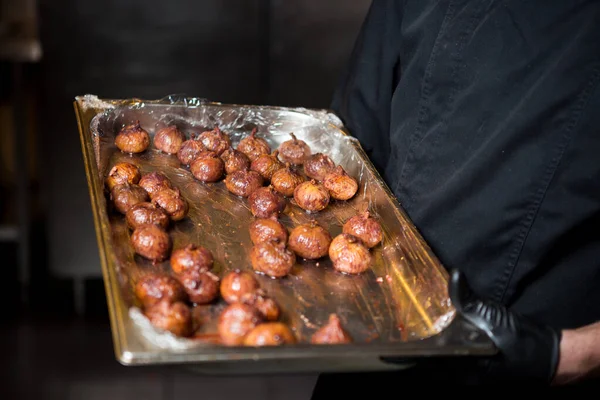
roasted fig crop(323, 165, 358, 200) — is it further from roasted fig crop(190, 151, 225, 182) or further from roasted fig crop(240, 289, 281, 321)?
roasted fig crop(240, 289, 281, 321)

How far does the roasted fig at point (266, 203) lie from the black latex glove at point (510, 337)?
0.69 m

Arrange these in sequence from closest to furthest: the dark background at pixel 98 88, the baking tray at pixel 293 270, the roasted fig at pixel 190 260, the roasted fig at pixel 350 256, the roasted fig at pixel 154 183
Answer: the baking tray at pixel 293 270 → the roasted fig at pixel 190 260 → the roasted fig at pixel 350 256 → the roasted fig at pixel 154 183 → the dark background at pixel 98 88

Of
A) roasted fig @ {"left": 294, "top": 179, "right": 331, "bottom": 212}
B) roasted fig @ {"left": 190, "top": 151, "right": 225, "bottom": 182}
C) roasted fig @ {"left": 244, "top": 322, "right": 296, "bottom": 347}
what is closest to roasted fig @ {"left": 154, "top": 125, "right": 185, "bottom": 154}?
roasted fig @ {"left": 190, "top": 151, "right": 225, "bottom": 182}

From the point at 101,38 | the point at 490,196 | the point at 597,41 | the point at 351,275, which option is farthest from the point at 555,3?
the point at 101,38

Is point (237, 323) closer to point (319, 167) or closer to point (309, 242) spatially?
point (309, 242)

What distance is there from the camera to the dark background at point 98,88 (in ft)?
12.1

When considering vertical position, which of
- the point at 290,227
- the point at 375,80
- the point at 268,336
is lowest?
the point at 290,227

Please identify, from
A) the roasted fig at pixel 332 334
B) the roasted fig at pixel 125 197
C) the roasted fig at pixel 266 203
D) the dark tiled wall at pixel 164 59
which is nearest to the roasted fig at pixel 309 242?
the roasted fig at pixel 266 203

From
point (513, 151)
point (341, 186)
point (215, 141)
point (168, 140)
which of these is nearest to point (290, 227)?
point (341, 186)

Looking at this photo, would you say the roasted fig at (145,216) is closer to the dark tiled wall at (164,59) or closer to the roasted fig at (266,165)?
the roasted fig at (266,165)

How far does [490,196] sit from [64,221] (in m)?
3.15

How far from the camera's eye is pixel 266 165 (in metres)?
2.16

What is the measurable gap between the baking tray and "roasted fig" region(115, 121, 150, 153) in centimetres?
3

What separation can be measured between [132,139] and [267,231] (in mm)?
641
